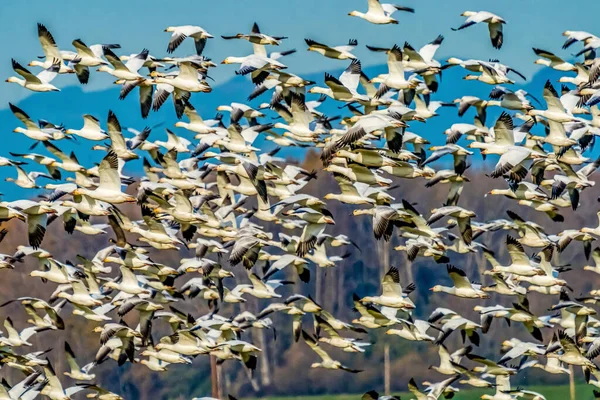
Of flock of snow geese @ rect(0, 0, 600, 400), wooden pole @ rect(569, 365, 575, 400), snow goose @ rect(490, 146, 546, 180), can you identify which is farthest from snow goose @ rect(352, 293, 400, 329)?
wooden pole @ rect(569, 365, 575, 400)

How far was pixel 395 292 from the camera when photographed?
17969mm

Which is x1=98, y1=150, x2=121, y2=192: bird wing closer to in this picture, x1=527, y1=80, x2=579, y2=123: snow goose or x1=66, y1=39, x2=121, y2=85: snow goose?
x1=66, y1=39, x2=121, y2=85: snow goose

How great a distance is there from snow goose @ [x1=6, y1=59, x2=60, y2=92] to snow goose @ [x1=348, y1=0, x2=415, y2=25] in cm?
409

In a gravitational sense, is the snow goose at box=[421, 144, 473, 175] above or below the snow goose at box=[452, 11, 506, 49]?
below

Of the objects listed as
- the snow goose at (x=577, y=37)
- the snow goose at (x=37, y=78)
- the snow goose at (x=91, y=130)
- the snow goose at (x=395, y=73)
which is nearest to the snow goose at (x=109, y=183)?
the snow goose at (x=91, y=130)

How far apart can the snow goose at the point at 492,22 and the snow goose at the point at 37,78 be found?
17.7 feet

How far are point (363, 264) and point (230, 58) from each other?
949 inches

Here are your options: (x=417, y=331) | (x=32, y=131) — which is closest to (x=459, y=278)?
(x=417, y=331)

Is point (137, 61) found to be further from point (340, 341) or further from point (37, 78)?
point (340, 341)

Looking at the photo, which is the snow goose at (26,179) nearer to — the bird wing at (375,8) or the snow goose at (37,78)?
the snow goose at (37,78)

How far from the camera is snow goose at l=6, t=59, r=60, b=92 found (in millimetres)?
18266

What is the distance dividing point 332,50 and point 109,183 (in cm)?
326

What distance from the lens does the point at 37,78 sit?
18500mm

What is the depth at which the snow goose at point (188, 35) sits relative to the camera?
18.0 meters
